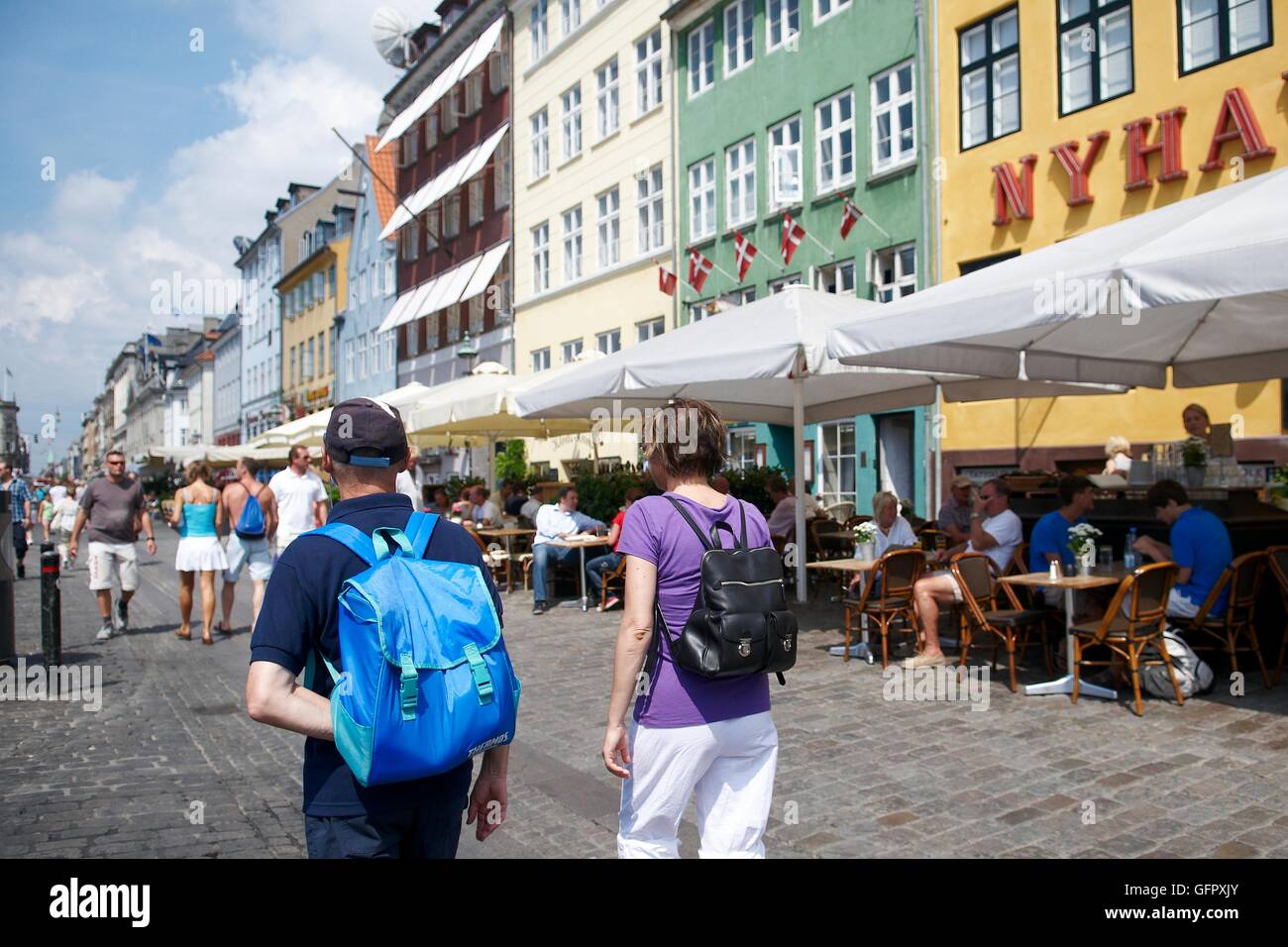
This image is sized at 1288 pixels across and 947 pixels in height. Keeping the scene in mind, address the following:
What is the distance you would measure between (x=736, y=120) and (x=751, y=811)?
21.5m

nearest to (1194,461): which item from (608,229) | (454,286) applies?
(608,229)

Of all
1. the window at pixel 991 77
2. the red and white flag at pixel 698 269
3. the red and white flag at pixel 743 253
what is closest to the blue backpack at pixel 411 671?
the window at pixel 991 77

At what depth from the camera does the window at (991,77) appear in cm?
1652

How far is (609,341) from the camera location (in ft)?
89.6

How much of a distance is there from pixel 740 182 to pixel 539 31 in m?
12.2

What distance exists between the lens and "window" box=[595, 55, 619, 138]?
→ 1073 inches

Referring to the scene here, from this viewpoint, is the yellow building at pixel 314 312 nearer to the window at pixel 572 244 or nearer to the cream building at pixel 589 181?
the cream building at pixel 589 181

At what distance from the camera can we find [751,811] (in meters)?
3.02

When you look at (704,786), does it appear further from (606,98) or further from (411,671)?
(606,98)

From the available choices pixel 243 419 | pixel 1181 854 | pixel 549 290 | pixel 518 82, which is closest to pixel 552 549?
pixel 1181 854

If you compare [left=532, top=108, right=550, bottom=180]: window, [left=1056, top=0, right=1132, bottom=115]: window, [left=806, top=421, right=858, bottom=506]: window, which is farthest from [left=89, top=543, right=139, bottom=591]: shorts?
[left=532, top=108, right=550, bottom=180]: window

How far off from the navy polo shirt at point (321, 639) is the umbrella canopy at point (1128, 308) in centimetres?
471
